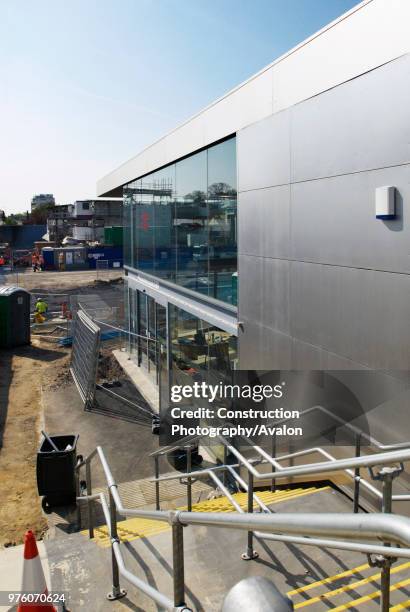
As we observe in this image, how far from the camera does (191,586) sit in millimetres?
4094

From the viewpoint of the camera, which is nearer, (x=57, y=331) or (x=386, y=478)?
(x=386, y=478)

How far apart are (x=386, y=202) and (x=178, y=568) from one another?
12.4 ft

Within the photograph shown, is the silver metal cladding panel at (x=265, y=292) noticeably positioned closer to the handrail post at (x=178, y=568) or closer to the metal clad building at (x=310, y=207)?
the metal clad building at (x=310, y=207)

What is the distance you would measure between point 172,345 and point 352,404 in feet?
24.2

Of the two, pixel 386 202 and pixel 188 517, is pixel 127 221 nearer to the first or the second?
pixel 386 202

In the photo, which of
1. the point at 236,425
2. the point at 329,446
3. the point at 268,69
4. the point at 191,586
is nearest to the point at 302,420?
the point at 329,446

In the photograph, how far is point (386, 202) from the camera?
497cm

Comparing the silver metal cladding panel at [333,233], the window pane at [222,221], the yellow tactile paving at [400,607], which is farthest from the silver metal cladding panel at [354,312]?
the yellow tactile paving at [400,607]

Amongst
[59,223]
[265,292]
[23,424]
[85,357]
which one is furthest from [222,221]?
[59,223]

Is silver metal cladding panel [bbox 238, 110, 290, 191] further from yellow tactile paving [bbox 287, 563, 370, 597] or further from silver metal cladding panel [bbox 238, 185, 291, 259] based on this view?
yellow tactile paving [bbox 287, 563, 370, 597]

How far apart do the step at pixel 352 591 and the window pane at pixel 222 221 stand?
5.22 metres

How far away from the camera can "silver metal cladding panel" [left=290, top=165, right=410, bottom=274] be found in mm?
4902

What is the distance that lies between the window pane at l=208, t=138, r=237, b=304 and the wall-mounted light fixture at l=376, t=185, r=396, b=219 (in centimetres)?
342

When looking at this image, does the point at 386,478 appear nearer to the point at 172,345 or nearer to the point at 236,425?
the point at 236,425
